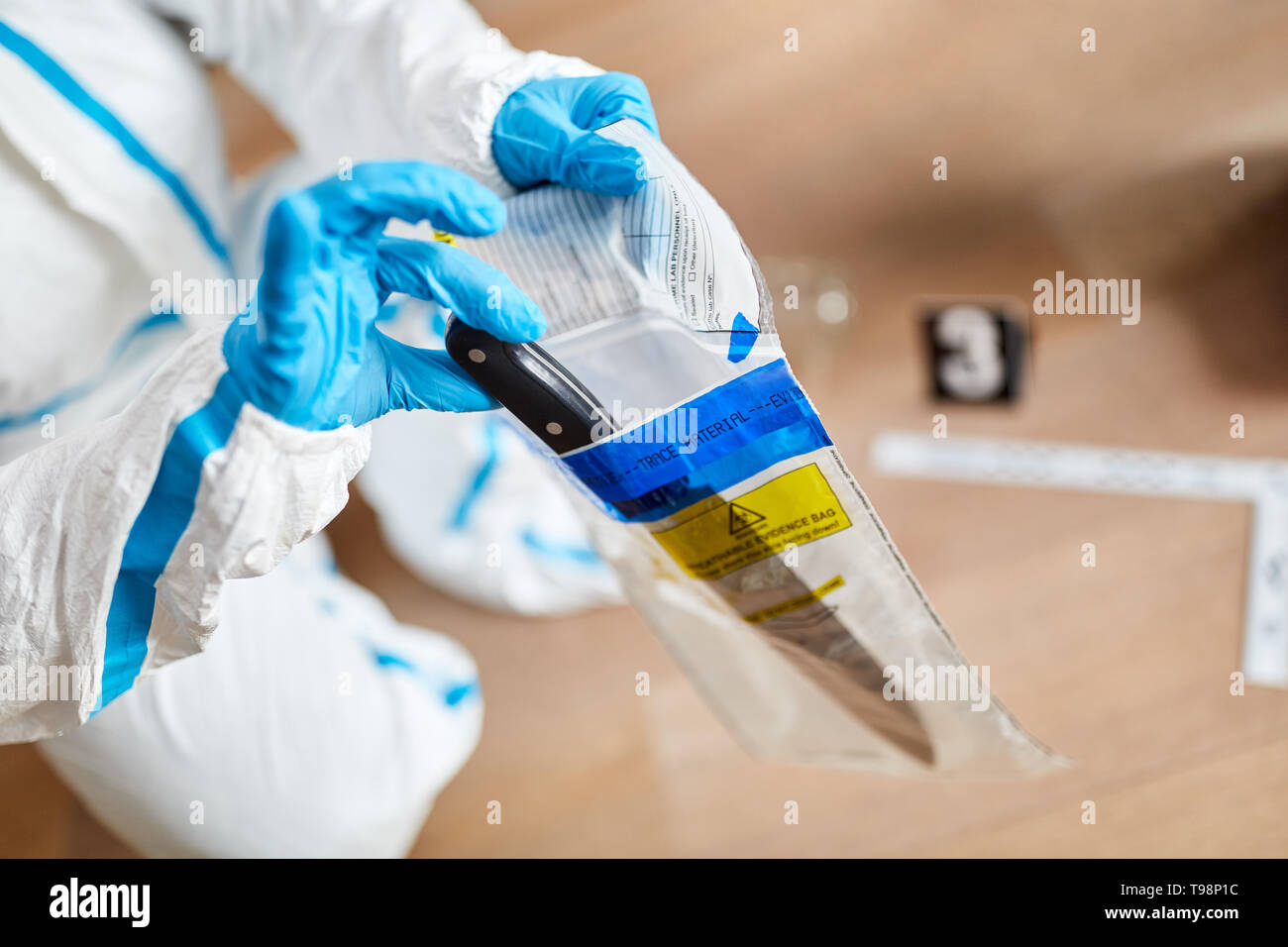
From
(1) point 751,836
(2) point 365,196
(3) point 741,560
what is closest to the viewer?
(2) point 365,196

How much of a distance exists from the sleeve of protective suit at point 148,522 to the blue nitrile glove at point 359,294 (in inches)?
0.7

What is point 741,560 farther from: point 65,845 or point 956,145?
point 65,845

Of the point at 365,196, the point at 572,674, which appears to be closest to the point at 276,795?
the point at 572,674

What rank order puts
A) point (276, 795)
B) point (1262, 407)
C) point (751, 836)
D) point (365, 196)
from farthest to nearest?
point (1262, 407) → point (751, 836) → point (276, 795) → point (365, 196)

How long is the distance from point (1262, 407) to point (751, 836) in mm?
680

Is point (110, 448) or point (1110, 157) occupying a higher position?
point (1110, 157)

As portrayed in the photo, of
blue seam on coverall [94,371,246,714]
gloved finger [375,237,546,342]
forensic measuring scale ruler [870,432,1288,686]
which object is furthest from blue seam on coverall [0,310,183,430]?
forensic measuring scale ruler [870,432,1288,686]

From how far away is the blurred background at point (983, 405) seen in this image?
78 centimetres

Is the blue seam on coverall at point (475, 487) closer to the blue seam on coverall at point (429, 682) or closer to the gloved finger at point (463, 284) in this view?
the blue seam on coverall at point (429, 682)

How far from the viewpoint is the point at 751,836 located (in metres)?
0.80

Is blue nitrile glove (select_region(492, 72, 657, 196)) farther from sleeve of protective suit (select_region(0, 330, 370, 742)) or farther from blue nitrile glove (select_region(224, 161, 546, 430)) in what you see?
sleeve of protective suit (select_region(0, 330, 370, 742))

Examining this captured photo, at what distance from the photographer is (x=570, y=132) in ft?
1.61

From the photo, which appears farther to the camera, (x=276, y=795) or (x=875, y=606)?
(x=276, y=795)

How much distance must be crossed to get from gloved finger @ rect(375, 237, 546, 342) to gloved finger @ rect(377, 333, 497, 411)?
36 millimetres
